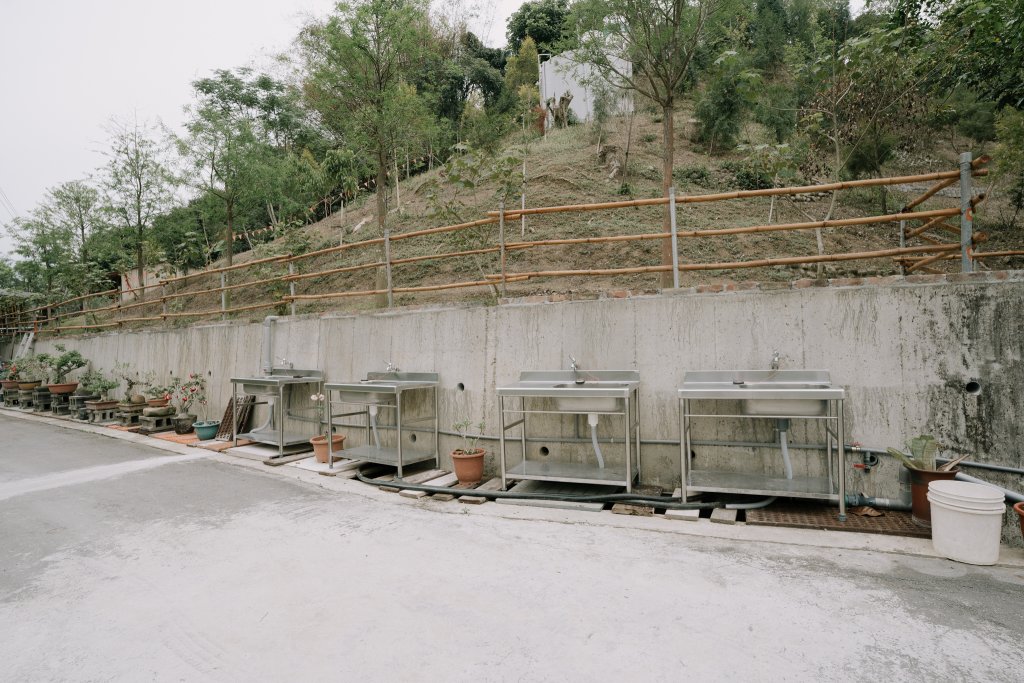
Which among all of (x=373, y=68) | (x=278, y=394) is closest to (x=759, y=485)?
(x=278, y=394)

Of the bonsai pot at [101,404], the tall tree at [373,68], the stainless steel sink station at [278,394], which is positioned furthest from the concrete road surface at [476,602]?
the bonsai pot at [101,404]

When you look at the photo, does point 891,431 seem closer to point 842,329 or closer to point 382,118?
point 842,329

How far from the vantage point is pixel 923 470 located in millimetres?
3262

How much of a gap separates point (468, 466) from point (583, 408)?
1293 mm

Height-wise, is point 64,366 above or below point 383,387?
above

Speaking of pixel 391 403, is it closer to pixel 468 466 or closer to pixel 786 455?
pixel 468 466

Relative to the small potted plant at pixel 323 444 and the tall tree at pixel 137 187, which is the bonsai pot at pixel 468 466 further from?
the tall tree at pixel 137 187

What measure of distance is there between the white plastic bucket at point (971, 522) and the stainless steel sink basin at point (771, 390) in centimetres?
78

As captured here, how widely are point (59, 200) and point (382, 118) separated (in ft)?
39.1

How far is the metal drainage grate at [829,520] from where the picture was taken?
321cm

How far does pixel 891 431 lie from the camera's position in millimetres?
3584

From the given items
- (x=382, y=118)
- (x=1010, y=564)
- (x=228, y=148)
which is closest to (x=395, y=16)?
(x=382, y=118)

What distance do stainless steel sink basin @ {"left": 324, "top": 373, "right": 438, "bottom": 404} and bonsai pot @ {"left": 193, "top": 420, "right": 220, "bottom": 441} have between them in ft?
11.2

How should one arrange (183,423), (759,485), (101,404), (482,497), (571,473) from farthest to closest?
(101,404) → (183,423) → (482,497) → (571,473) → (759,485)
